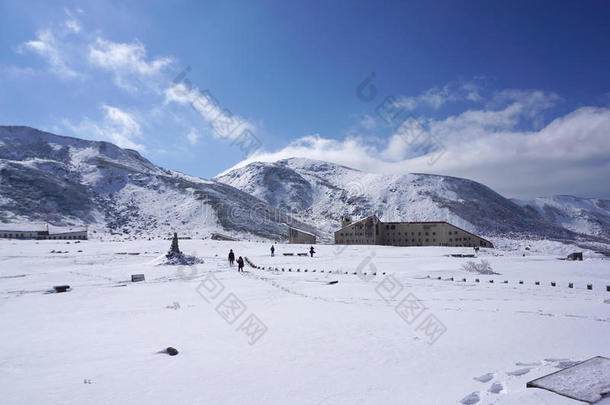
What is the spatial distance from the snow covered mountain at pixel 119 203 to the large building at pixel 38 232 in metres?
19.4

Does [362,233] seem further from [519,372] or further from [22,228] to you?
[22,228]

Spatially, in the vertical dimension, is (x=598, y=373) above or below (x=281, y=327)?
above

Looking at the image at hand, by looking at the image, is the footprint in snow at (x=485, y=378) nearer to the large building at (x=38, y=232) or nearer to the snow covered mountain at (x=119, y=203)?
the large building at (x=38, y=232)

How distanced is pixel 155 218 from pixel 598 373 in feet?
480

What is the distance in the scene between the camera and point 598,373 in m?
5.68

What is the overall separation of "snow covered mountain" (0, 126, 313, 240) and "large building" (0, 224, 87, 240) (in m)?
19.4

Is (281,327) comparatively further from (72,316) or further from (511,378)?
(72,316)

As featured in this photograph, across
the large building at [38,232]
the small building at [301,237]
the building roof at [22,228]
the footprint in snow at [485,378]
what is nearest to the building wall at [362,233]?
the small building at [301,237]

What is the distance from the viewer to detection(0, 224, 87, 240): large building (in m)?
87.9

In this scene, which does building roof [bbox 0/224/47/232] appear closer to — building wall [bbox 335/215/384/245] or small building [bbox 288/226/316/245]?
small building [bbox 288/226/316/245]

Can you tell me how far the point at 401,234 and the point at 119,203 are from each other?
120165mm

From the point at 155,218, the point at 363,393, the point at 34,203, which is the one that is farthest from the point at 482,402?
the point at 34,203

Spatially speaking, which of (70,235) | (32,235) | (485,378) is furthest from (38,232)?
(485,378)

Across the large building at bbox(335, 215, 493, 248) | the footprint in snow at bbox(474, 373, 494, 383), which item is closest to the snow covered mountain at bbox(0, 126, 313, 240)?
the large building at bbox(335, 215, 493, 248)
